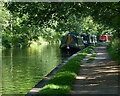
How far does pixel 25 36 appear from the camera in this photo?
222 ft

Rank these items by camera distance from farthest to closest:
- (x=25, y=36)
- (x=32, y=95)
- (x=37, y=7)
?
(x=25, y=36)
(x=37, y=7)
(x=32, y=95)

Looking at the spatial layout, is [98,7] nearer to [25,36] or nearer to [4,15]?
[4,15]

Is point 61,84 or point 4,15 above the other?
point 4,15

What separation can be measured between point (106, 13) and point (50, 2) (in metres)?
2.17

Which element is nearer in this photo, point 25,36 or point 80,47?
point 80,47

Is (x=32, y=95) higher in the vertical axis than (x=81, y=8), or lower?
lower

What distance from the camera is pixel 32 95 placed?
29.4ft

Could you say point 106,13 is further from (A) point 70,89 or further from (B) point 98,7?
(A) point 70,89

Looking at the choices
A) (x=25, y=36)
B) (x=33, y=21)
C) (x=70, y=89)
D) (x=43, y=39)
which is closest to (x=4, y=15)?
(x=25, y=36)

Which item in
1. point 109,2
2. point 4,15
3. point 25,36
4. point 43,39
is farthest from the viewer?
point 43,39

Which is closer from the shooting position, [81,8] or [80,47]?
[81,8]

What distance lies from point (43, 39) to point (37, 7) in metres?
75.5

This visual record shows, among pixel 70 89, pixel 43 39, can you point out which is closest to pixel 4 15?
pixel 43 39

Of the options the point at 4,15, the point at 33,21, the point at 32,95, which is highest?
the point at 4,15
